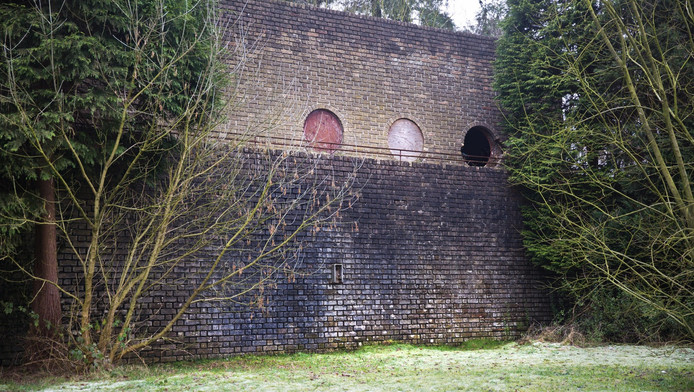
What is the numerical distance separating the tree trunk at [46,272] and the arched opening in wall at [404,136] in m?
9.24

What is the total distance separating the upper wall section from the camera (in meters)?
15.4

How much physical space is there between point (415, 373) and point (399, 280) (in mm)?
3663

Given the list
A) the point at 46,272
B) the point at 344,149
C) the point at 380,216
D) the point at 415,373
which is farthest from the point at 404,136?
the point at 46,272

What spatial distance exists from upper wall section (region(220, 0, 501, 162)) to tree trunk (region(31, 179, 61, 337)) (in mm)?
5905

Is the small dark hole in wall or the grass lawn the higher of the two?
the small dark hole in wall

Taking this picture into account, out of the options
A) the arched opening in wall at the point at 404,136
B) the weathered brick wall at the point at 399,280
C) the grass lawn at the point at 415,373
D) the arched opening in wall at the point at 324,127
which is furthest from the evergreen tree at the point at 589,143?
the arched opening in wall at the point at 324,127

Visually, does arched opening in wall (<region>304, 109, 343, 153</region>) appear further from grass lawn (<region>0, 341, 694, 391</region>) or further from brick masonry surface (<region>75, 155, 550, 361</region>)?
grass lawn (<region>0, 341, 694, 391</region>)

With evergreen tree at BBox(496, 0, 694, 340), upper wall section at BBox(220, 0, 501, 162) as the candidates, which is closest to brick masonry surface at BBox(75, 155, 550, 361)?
evergreen tree at BBox(496, 0, 694, 340)

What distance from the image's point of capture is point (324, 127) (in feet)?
53.0

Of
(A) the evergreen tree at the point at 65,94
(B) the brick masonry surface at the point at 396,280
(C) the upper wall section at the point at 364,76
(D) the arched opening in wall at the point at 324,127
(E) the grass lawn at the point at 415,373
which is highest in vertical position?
(C) the upper wall section at the point at 364,76

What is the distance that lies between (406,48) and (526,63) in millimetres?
3281

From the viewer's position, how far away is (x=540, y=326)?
13.9 metres

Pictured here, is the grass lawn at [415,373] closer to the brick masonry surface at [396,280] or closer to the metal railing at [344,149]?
the brick masonry surface at [396,280]

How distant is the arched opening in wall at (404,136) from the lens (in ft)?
55.1
